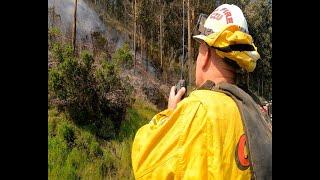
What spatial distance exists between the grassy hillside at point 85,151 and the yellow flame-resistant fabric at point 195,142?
5.53 feet

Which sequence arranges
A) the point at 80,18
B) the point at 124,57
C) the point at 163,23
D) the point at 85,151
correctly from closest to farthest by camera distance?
the point at 85,151
the point at 80,18
the point at 124,57
the point at 163,23

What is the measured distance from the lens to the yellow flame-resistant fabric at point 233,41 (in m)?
1.61

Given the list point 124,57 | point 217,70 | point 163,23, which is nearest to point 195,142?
point 217,70

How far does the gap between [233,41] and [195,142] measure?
0.38m

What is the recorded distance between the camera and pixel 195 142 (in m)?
1.43

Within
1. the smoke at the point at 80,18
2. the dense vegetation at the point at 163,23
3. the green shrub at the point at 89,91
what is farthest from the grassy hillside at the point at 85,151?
the smoke at the point at 80,18

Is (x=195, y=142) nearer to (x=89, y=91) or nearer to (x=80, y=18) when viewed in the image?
(x=89, y=91)

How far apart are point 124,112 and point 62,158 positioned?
54cm

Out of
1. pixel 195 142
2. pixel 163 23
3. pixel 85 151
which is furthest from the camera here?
pixel 163 23

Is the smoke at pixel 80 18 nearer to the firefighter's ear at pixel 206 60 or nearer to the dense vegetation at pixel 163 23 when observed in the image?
the dense vegetation at pixel 163 23

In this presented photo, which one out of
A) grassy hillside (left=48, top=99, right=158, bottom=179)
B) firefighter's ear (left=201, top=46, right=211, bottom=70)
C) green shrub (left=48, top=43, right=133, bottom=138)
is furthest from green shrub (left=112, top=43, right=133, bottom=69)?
firefighter's ear (left=201, top=46, right=211, bottom=70)
